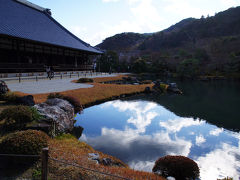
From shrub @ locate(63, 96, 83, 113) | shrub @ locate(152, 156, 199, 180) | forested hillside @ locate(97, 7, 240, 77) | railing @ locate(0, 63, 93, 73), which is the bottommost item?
shrub @ locate(152, 156, 199, 180)

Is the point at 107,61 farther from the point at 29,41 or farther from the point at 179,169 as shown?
the point at 179,169

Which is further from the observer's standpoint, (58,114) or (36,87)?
(36,87)

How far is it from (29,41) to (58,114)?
736 inches

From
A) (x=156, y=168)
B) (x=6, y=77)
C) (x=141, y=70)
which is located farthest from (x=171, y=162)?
(x=141, y=70)

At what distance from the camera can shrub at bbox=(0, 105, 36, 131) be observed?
23.7ft

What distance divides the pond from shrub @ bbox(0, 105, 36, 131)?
3.27 metres

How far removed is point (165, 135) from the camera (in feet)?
33.3

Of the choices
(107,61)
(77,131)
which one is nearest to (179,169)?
(77,131)

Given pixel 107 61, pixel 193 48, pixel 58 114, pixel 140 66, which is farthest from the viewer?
pixel 193 48

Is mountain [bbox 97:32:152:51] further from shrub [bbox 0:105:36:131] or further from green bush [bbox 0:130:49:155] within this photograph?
green bush [bbox 0:130:49:155]

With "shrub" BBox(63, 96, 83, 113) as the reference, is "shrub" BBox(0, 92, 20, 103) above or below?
above

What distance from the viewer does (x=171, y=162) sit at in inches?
236

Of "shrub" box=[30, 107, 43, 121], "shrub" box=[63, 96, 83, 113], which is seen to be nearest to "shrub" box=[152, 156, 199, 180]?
"shrub" box=[30, 107, 43, 121]

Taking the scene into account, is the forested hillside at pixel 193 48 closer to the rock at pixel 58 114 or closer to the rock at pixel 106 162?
the rock at pixel 58 114
